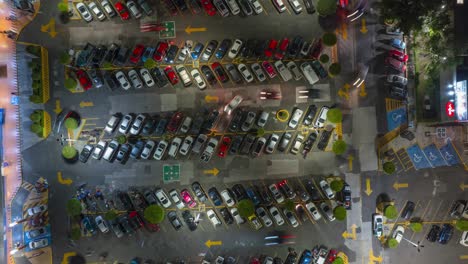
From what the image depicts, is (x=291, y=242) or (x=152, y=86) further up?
(x=152, y=86)

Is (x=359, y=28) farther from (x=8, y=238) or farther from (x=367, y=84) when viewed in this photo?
(x=8, y=238)

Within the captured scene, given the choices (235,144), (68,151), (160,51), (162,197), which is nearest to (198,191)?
(162,197)

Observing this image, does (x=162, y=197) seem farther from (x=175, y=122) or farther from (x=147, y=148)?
(x=175, y=122)

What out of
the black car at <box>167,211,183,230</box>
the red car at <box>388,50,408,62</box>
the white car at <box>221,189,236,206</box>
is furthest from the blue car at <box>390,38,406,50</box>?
the black car at <box>167,211,183,230</box>

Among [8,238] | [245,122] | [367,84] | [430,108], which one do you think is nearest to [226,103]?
[245,122]

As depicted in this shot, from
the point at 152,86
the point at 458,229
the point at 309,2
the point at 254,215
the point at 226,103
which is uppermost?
the point at 309,2

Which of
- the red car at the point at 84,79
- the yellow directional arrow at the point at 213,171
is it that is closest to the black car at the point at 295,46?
the yellow directional arrow at the point at 213,171

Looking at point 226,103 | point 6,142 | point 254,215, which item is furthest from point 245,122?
point 6,142
